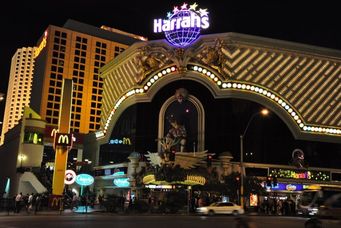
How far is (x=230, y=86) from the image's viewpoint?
59594 millimetres

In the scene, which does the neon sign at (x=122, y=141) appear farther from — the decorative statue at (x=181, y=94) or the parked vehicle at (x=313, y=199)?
the parked vehicle at (x=313, y=199)

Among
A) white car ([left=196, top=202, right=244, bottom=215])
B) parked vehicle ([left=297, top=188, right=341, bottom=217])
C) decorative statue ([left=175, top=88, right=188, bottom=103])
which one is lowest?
white car ([left=196, top=202, right=244, bottom=215])

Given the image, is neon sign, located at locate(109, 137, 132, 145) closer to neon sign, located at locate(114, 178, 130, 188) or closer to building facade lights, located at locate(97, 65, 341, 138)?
neon sign, located at locate(114, 178, 130, 188)

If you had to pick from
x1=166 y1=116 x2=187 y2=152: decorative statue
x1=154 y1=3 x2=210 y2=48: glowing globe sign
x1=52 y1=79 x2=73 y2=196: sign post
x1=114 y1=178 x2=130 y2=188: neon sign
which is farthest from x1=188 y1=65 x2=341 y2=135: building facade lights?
x1=52 y1=79 x2=73 y2=196: sign post

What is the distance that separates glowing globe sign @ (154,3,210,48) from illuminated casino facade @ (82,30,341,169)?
3.43ft

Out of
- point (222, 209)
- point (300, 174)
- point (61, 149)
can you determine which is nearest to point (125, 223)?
point (222, 209)

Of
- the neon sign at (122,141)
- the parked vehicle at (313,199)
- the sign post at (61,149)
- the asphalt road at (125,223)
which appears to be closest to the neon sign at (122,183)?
the neon sign at (122,141)

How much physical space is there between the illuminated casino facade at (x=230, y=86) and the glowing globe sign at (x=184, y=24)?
1045 millimetres

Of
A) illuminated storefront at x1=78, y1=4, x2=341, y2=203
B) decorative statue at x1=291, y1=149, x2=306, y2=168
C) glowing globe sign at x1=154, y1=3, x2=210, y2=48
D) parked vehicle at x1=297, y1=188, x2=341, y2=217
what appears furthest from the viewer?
glowing globe sign at x1=154, y1=3, x2=210, y2=48

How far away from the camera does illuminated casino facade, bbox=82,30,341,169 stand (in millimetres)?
59781

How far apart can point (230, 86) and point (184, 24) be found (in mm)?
10519

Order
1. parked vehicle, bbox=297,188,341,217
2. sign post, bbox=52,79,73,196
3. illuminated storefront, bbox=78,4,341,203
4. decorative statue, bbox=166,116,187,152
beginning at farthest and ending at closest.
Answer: illuminated storefront, bbox=78,4,341,203, decorative statue, bbox=166,116,187,152, sign post, bbox=52,79,73,196, parked vehicle, bbox=297,188,341,217

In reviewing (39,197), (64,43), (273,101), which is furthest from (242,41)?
(64,43)

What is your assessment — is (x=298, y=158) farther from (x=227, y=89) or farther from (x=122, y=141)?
(x=122, y=141)
